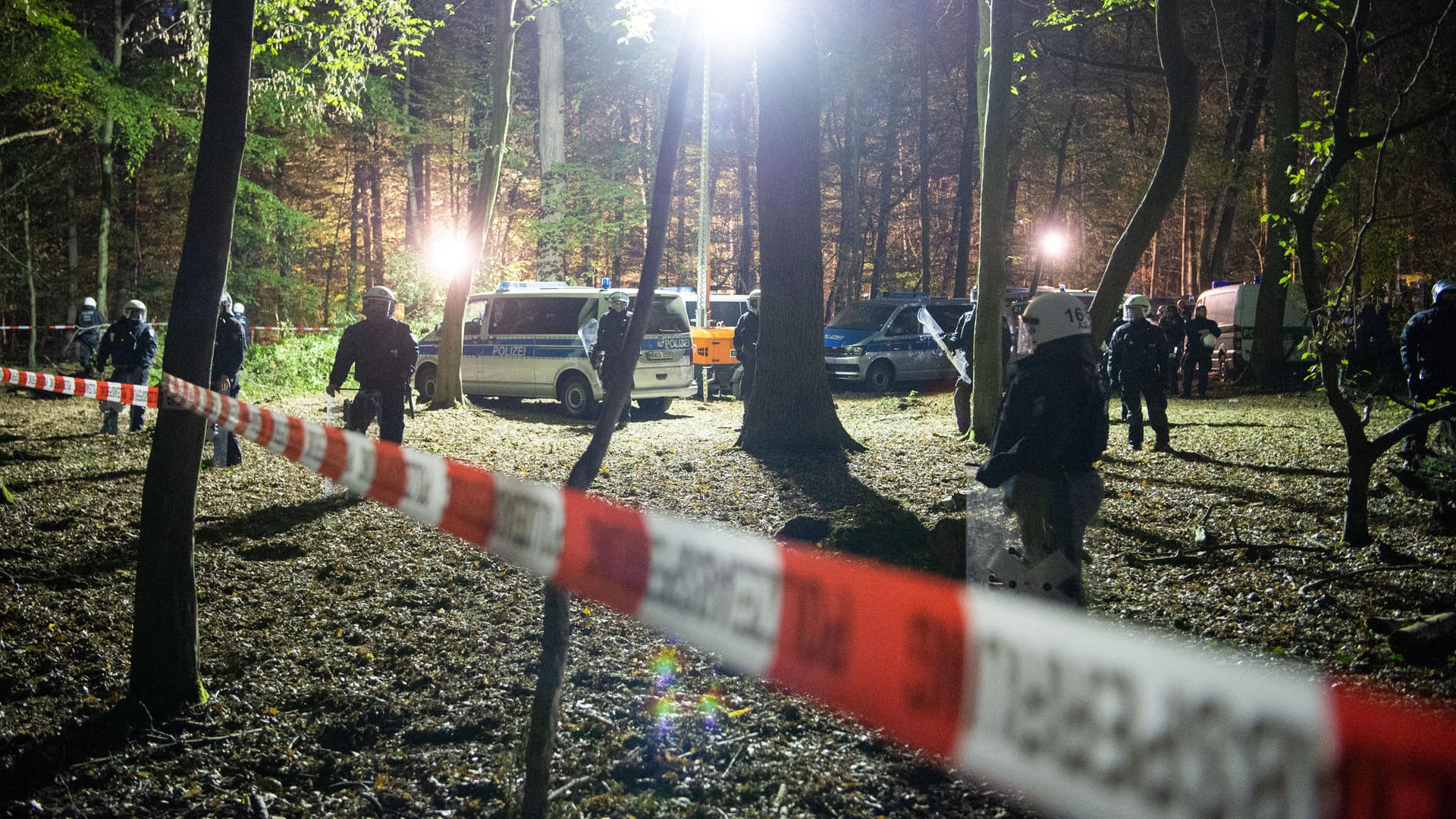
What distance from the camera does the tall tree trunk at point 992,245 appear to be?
12.9 meters

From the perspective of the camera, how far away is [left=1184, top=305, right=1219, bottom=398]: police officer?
20250mm

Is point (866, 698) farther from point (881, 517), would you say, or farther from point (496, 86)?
point (496, 86)

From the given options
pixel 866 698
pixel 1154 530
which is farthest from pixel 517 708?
pixel 1154 530

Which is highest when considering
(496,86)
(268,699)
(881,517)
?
(496,86)

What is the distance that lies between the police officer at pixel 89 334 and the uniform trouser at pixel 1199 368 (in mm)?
21890

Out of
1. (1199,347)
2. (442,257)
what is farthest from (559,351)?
(442,257)

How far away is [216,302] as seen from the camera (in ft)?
15.6

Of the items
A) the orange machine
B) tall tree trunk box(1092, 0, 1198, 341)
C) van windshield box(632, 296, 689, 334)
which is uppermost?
tall tree trunk box(1092, 0, 1198, 341)

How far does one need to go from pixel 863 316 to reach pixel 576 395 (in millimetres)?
9018

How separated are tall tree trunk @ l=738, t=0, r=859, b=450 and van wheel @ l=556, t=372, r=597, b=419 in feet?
16.5

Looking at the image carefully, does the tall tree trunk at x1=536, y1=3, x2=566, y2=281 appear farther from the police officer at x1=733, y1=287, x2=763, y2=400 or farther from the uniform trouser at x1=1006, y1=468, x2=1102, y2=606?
the uniform trouser at x1=1006, y1=468, x2=1102, y2=606

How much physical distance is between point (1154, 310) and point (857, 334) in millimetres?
8879

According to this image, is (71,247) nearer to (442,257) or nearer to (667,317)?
(442,257)

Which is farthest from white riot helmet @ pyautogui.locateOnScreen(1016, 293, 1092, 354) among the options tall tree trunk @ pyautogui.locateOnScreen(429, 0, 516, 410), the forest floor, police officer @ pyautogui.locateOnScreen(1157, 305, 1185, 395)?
tall tree trunk @ pyautogui.locateOnScreen(429, 0, 516, 410)
